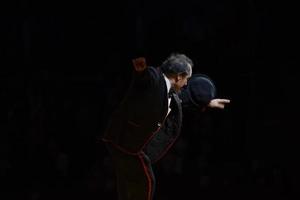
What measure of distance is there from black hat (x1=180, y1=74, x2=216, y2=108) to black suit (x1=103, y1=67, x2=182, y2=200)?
8.1 inches

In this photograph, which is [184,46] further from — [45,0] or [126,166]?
[126,166]

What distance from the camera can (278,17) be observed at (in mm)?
5312

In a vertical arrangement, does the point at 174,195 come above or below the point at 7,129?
below

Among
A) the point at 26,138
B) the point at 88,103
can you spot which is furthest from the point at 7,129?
the point at 88,103

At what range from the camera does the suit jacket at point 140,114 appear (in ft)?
9.53

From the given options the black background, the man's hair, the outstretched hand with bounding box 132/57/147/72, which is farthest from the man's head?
the black background

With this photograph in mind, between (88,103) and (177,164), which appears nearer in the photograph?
(177,164)

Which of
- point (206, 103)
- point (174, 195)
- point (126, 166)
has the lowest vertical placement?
point (174, 195)

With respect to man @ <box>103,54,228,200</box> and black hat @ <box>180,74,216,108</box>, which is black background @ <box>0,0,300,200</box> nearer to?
black hat @ <box>180,74,216,108</box>

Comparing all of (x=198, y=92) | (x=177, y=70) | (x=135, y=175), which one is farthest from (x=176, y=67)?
(x=135, y=175)

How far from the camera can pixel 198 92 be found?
3221 mm

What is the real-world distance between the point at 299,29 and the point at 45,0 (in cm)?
219

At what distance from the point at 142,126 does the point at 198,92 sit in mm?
397

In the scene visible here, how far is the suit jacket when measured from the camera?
2.91 m
